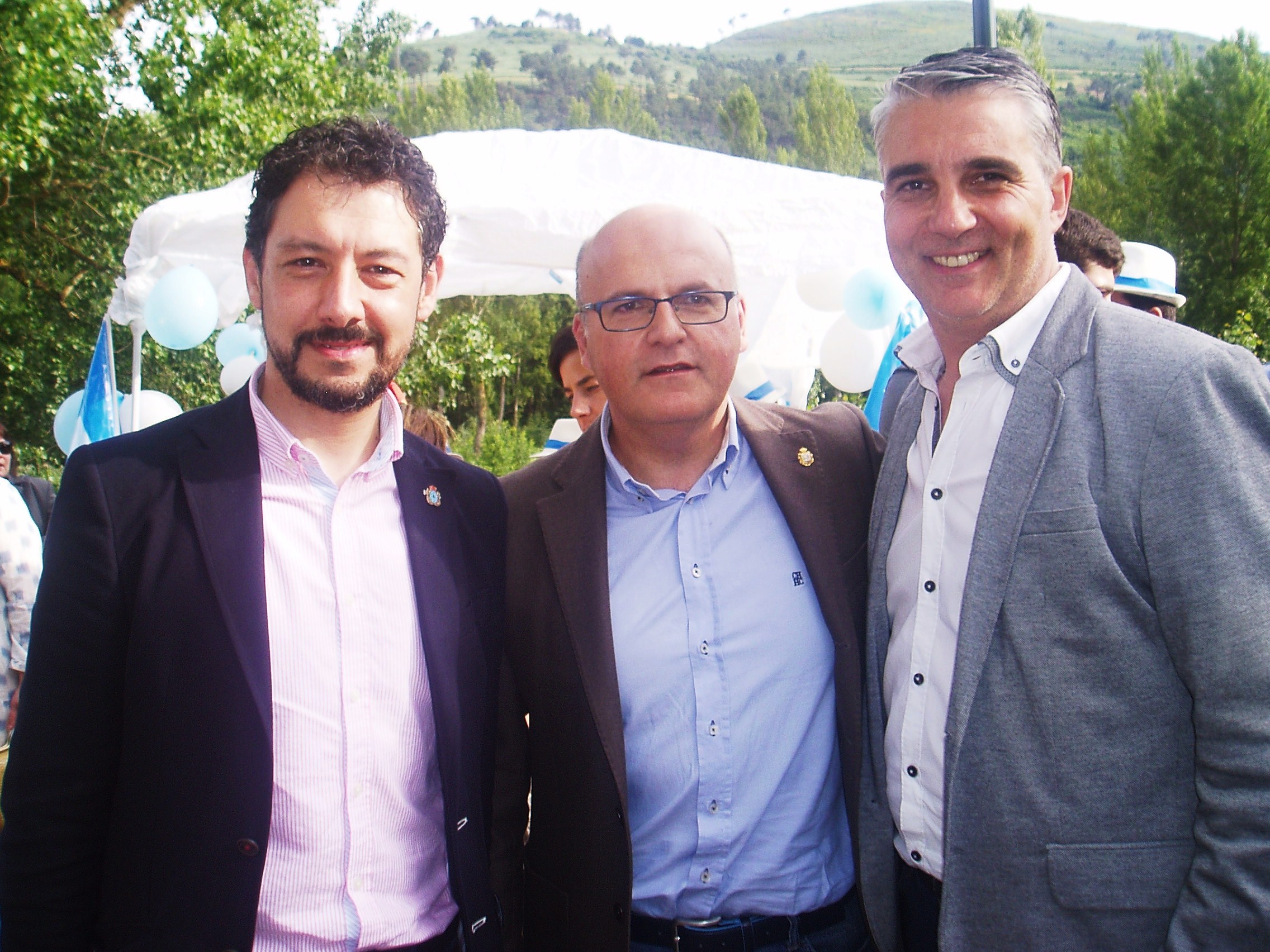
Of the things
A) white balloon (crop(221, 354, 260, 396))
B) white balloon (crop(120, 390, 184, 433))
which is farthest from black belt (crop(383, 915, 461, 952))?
white balloon (crop(120, 390, 184, 433))

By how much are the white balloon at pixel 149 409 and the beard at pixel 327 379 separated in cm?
490

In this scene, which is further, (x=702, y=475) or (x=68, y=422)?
(x=68, y=422)

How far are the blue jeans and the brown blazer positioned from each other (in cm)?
21

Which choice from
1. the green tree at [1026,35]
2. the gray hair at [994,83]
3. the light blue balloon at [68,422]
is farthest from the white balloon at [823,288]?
the green tree at [1026,35]

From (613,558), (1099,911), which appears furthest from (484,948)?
(1099,911)

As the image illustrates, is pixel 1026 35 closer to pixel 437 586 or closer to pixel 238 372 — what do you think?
pixel 238 372

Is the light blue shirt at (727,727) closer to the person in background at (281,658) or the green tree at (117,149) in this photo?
the person in background at (281,658)

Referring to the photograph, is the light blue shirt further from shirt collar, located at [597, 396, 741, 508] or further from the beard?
the beard

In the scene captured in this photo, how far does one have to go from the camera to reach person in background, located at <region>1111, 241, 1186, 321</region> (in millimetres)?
3779

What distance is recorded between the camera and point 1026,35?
36281mm

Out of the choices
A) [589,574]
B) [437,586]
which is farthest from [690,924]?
[437,586]

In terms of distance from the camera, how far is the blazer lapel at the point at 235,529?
1521mm

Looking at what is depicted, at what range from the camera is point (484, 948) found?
5.68 feet

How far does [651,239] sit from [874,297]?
114 inches
